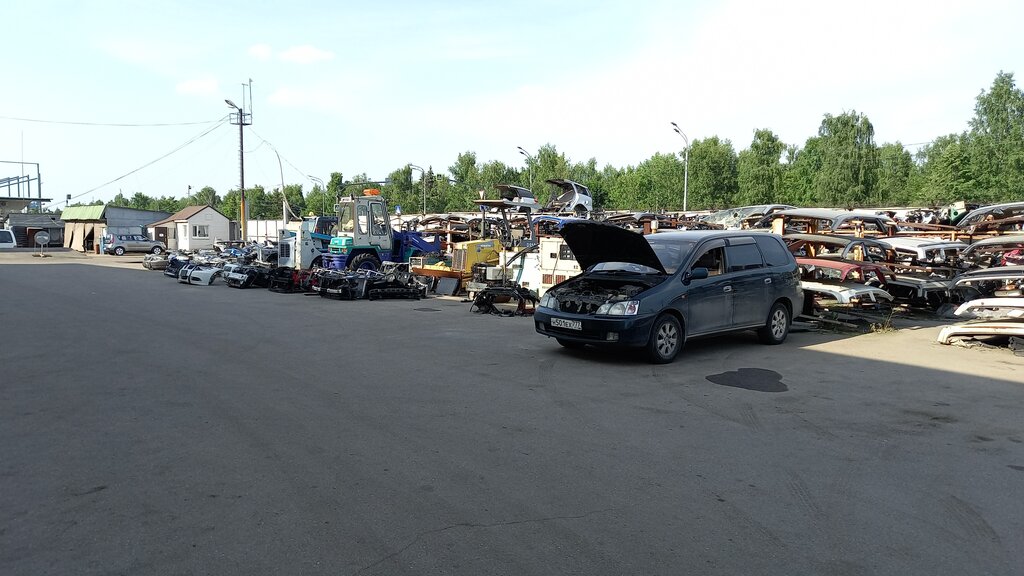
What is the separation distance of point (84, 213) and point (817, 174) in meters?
75.0

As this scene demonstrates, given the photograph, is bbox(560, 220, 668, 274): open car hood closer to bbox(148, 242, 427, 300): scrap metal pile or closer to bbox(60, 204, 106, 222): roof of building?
bbox(148, 242, 427, 300): scrap metal pile

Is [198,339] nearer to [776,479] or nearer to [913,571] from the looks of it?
[776,479]

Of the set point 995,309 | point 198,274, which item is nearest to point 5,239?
point 198,274

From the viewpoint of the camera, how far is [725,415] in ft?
21.1

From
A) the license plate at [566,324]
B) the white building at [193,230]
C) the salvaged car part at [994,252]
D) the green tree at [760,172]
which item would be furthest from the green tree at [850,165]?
the license plate at [566,324]

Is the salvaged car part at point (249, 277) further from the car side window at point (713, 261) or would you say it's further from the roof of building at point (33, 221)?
the roof of building at point (33, 221)

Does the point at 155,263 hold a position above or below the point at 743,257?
below

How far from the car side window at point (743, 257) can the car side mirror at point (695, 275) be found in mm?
822

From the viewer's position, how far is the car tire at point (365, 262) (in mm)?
21969

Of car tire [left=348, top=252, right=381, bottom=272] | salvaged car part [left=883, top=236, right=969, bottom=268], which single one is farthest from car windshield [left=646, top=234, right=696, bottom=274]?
car tire [left=348, top=252, right=381, bottom=272]

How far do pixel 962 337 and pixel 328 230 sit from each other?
763 inches

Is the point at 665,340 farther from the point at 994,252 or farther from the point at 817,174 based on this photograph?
the point at 817,174

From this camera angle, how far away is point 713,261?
32.1 feet

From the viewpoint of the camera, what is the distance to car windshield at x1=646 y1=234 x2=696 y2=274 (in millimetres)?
9430
